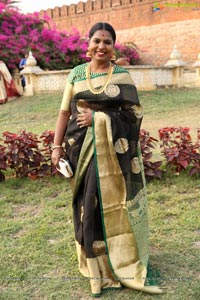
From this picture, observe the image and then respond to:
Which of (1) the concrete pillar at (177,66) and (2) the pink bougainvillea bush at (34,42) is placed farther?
(2) the pink bougainvillea bush at (34,42)

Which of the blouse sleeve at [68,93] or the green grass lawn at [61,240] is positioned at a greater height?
the blouse sleeve at [68,93]

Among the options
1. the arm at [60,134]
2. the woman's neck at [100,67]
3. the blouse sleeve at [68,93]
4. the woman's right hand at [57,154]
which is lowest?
the woman's right hand at [57,154]

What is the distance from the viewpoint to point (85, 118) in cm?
236

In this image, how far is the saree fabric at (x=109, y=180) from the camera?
2.38 meters

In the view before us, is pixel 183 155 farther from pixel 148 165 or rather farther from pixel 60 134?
pixel 60 134

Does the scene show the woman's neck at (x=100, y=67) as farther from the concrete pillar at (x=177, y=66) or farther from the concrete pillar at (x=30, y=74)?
the concrete pillar at (x=177, y=66)

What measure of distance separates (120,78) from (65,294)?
138 centimetres

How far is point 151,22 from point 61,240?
18.3m

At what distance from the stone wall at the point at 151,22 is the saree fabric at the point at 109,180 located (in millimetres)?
16782

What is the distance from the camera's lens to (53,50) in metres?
15.2

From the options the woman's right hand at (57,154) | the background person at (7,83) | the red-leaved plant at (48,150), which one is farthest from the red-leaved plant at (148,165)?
the background person at (7,83)

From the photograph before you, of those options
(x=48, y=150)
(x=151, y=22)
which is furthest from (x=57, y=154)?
A: (x=151, y=22)

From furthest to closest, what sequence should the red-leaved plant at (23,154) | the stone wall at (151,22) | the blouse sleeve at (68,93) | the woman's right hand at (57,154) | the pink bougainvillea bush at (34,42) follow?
the stone wall at (151,22) → the pink bougainvillea bush at (34,42) → the red-leaved plant at (23,154) → the woman's right hand at (57,154) → the blouse sleeve at (68,93)

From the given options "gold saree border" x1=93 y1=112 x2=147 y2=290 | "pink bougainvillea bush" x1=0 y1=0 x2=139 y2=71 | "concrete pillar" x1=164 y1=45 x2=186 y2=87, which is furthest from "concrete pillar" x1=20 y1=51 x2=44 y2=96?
"gold saree border" x1=93 y1=112 x2=147 y2=290
